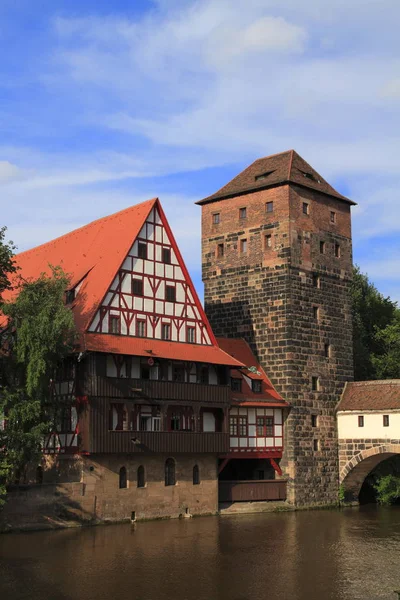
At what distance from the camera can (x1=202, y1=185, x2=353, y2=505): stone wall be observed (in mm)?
53125

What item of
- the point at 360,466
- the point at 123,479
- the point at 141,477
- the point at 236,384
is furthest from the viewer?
the point at 360,466

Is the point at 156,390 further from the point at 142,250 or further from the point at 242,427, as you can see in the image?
the point at 242,427

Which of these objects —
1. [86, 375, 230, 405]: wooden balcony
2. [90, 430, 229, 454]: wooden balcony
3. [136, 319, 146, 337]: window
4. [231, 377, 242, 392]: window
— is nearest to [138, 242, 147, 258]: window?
[136, 319, 146, 337]: window

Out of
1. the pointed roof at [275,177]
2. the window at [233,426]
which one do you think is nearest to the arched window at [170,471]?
the window at [233,426]

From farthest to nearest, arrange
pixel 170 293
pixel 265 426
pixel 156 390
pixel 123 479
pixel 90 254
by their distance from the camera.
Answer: pixel 265 426, pixel 90 254, pixel 170 293, pixel 156 390, pixel 123 479

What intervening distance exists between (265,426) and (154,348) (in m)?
10.8

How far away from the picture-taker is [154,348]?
45094 millimetres

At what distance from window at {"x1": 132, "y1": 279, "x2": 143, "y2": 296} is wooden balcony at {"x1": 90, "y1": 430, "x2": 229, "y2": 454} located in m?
7.34

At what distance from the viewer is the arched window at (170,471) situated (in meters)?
45.5

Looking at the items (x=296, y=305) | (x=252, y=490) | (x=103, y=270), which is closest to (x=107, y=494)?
(x=252, y=490)

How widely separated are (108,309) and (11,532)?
40.1ft

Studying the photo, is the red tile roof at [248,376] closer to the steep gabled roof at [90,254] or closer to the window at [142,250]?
the window at [142,250]

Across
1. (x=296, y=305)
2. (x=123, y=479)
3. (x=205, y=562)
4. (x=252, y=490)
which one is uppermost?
(x=296, y=305)

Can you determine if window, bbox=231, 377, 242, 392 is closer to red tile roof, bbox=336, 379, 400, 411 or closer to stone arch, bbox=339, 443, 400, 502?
red tile roof, bbox=336, 379, 400, 411
